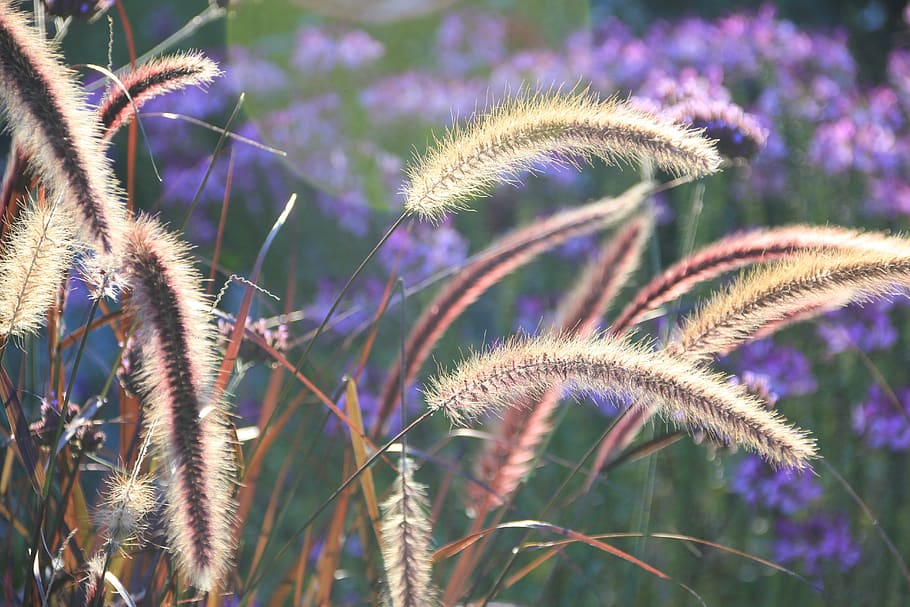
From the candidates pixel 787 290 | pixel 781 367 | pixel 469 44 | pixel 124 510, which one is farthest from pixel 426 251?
pixel 469 44

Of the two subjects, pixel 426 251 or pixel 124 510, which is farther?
pixel 426 251

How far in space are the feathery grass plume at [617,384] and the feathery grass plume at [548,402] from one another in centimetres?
37

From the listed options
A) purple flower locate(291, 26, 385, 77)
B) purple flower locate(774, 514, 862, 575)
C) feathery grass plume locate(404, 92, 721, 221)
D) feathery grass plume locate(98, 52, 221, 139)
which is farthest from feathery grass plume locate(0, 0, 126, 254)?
purple flower locate(291, 26, 385, 77)

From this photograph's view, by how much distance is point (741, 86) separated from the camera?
4336 mm

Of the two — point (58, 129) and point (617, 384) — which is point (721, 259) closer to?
point (617, 384)

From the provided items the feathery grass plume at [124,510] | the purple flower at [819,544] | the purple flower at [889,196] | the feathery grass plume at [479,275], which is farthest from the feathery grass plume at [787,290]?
the purple flower at [889,196]

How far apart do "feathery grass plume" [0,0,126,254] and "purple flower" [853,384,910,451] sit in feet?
8.02

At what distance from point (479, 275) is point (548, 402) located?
10.1 inches

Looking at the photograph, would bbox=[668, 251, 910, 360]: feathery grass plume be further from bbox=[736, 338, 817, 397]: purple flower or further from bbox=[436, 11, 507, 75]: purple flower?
bbox=[436, 11, 507, 75]: purple flower

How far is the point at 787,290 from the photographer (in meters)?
1.22

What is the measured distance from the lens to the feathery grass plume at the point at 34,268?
1039 mm

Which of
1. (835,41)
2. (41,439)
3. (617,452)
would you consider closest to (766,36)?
(835,41)

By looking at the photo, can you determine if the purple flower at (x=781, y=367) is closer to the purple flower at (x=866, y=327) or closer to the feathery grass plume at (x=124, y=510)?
the purple flower at (x=866, y=327)

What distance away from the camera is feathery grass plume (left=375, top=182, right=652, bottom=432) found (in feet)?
5.11
